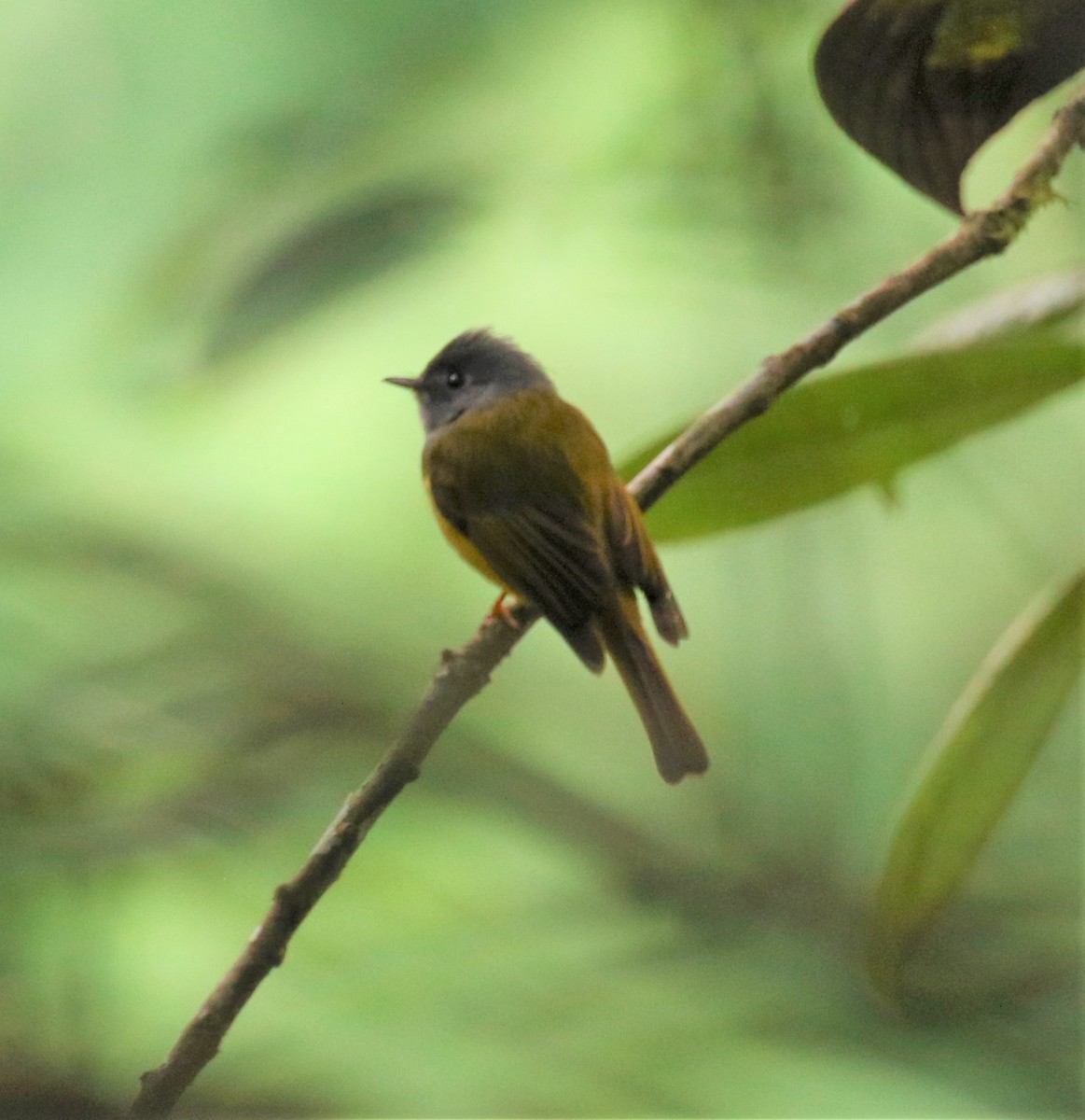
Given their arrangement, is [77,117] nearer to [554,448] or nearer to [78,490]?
[78,490]

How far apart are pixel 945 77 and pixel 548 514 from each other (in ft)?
1.55

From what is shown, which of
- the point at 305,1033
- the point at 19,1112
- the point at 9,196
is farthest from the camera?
the point at 9,196

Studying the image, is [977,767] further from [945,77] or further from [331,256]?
[331,256]

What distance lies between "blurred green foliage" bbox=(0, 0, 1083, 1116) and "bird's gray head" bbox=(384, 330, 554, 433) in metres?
0.03

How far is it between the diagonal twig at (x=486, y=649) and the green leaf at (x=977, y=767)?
280 mm

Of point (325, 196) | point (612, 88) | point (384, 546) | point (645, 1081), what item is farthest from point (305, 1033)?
point (612, 88)

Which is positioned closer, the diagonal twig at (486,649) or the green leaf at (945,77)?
the diagonal twig at (486,649)

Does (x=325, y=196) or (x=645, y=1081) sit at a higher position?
(x=325, y=196)

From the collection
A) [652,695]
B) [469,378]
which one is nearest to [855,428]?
[652,695]

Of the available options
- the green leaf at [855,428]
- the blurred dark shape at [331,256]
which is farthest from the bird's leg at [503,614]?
the blurred dark shape at [331,256]

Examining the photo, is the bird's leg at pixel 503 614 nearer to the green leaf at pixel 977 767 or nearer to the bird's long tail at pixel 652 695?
the bird's long tail at pixel 652 695

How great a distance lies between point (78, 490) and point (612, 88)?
671 mm

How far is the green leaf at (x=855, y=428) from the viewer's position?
37.0 inches

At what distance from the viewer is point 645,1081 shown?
96cm
